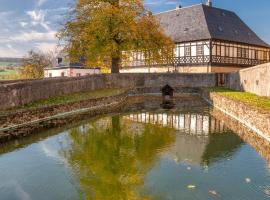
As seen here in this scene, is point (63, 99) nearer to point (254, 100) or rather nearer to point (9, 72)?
point (254, 100)

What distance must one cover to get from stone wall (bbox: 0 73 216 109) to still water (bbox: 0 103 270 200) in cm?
436

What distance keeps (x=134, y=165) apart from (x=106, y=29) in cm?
2479

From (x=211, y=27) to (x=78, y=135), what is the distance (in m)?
34.2

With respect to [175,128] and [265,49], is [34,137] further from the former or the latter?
→ [265,49]

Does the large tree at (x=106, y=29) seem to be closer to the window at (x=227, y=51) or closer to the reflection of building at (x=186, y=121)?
the reflection of building at (x=186, y=121)

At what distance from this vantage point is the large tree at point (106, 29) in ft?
112

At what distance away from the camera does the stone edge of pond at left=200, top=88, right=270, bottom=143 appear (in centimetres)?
1460

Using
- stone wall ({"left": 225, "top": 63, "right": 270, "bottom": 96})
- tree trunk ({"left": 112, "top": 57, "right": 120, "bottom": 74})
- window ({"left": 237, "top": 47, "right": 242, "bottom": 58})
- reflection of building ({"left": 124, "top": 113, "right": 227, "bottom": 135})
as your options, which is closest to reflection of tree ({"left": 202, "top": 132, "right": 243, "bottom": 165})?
reflection of building ({"left": 124, "top": 113, "right": 227, "bottom": 135})

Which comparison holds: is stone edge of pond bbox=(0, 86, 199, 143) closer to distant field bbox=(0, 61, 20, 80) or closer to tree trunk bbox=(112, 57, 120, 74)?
tree trunk bbox=(112, 57, 120, 74)

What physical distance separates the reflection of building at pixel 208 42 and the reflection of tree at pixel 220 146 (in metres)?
27.4

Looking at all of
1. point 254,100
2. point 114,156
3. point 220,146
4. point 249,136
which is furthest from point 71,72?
point 114,156

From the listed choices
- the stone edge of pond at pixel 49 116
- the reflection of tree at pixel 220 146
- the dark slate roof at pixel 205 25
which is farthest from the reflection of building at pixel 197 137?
the dark slate roof at pixel 205 25

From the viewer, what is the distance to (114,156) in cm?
1337

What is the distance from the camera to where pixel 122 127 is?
1997cm
